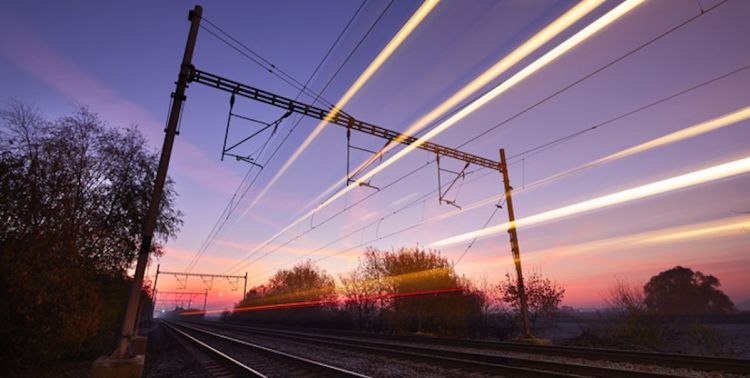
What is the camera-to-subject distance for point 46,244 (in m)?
10.2

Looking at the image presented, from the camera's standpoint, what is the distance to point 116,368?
7617 millimetres

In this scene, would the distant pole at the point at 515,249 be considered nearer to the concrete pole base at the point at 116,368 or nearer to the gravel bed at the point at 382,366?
the gravel bed at the point at 382,366

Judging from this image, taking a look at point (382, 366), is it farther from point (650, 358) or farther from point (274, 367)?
point (650, 358)

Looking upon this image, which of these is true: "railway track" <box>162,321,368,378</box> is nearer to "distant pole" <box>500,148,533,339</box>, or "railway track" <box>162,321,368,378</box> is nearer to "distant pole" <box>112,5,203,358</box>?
"distant pole" <box>112,5,203,358</box>

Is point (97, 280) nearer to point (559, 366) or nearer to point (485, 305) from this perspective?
point (559, 366)

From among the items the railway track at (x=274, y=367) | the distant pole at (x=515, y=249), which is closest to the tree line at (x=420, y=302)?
the distant pole at (x=515, y=249)

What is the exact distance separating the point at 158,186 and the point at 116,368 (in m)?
4.47

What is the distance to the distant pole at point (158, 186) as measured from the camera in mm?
8492

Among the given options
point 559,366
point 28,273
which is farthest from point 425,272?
point 28,273

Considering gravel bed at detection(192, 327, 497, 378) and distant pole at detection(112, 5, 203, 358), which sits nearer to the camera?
distant pole at detection(112, 5, 203, 358)

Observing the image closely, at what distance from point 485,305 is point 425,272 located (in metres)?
5.96

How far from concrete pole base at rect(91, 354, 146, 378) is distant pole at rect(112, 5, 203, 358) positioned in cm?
36

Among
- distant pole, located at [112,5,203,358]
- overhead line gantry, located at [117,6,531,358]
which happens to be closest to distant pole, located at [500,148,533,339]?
overhead line gantry, located at [117,6,531,358]

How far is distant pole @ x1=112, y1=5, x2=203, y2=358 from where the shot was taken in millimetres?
8492
